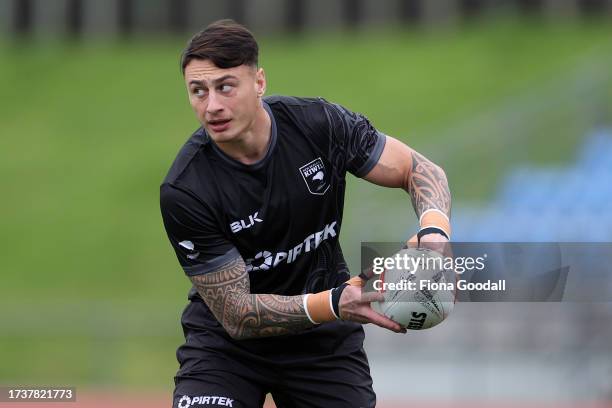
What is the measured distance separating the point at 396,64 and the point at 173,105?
206 inches

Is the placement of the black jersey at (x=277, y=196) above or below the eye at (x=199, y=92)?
below

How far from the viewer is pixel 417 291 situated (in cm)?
525

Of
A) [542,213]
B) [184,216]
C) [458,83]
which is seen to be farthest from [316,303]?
[458,83]

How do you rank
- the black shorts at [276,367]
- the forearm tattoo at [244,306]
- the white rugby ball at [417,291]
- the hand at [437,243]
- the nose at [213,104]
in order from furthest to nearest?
the black shorts at [276,367] → the forearm tattoo at [244,306] → the nose at [213,104] → the hand at [437,243] → the white rugby ball at [417,291]

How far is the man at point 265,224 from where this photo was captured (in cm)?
571

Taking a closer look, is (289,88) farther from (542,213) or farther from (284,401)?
(284,401)

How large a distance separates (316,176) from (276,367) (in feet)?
3.30

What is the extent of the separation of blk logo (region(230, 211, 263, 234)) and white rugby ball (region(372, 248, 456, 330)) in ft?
2.68

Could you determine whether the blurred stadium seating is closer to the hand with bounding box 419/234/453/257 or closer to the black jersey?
the black jersey

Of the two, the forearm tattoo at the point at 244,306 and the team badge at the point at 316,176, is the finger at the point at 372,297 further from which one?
the team badge at the point at 316,176

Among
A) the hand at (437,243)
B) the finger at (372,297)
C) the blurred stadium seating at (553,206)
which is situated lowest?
the finger at (372,297)

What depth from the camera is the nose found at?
5625 mm

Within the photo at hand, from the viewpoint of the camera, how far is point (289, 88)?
87.2ft

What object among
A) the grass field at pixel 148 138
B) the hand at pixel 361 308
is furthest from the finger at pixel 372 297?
the grass field at pixel 148 138
